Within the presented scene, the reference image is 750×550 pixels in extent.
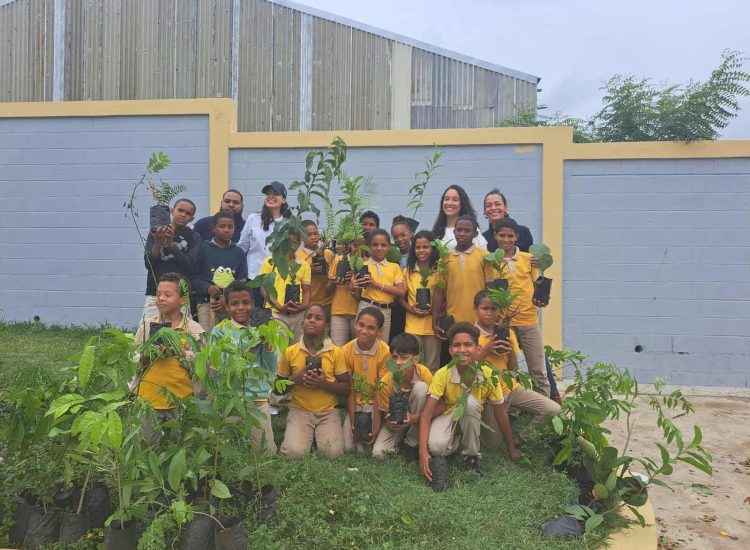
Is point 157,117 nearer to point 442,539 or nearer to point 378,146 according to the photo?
point 378,146

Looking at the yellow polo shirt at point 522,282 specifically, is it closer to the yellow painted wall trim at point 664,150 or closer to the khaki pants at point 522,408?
the khaki pants at point 522,408

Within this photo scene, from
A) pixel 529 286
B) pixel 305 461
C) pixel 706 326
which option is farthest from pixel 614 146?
pixel 305 461

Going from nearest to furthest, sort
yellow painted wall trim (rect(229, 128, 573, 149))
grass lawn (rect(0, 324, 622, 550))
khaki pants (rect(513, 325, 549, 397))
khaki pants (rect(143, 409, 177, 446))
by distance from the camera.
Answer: grass lawn (rect(0, 324, 622, 550)) → khaki pants (rect(143, 409, 177, 446)) → khaki pants (rect(513, 325, 549, 397)) → yellow painted wall trim (rect(229, 128, 573, 149))

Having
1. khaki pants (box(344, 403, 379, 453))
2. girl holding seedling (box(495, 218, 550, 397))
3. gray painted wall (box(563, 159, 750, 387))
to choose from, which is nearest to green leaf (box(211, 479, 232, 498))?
khaki pants (box(344, 403, 379, 453))

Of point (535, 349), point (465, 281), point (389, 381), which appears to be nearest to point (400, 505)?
point (389, 381)

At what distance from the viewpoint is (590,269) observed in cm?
671

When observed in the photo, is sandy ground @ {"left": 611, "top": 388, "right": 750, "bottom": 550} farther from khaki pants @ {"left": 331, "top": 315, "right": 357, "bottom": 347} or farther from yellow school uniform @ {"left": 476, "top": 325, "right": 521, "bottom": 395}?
khaki pants @ {"left": 331, "top": 315, "right": 357, "bottom": 347}

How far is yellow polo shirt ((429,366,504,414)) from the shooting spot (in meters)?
3.72

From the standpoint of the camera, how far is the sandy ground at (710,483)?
11.4 feet

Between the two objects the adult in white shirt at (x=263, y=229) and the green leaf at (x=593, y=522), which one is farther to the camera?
the adult in white shirt at (x=263, y=229)

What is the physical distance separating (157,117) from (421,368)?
16.7 feet

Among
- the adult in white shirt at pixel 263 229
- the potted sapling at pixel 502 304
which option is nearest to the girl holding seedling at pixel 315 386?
the potted sapling at pixel 502 304

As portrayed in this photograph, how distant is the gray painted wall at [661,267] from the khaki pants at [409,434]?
3.36 m

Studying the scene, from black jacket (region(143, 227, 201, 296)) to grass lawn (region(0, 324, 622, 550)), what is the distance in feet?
4.71
